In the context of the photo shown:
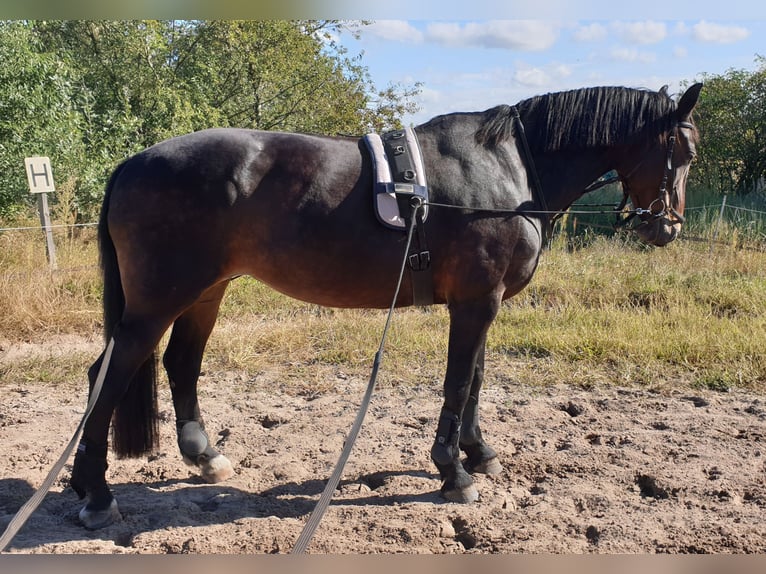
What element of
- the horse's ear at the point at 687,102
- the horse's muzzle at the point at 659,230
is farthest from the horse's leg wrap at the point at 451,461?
the horse's ear at the point at 687,102

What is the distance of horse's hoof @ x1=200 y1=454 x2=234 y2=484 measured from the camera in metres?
3.86

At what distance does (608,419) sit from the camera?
4648 millimetres

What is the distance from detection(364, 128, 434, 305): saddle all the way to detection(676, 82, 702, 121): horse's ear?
147 centimetres

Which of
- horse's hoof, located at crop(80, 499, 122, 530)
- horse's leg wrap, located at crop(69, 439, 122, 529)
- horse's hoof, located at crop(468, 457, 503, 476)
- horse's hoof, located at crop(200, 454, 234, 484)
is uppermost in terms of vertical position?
horse's leg wrap, located at crop(69, 439, 122, 529)

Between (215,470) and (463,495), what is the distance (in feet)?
4.81

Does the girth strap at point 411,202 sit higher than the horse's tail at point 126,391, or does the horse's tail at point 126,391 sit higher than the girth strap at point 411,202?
the girth strap at point 411,202

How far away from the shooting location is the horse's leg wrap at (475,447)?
3883 millimetres

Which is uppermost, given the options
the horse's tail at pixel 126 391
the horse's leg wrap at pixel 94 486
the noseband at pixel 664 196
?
the noseband at pixel 664 196

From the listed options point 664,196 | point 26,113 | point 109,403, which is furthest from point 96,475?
point 26,113

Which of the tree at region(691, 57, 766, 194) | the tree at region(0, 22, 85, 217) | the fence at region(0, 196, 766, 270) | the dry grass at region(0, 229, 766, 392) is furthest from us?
the tree at region(691, 57, 766, 194)

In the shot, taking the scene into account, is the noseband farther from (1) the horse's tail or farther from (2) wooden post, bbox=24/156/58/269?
(2) wooden post, bbox=24/156/58/269

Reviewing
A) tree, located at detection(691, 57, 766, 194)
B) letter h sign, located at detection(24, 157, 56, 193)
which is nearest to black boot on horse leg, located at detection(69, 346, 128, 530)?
letter h sign, located at detection(24, 157, 56, 193)

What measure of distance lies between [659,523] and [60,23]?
15898mm

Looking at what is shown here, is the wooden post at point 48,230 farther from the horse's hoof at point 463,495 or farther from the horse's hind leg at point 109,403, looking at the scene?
the horse's hoof at point 463,495
